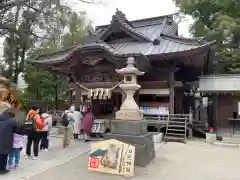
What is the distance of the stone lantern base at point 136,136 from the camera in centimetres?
635

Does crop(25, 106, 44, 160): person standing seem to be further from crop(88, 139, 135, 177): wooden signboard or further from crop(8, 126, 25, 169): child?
crop(88, 139, 135, 177): wooden signboard

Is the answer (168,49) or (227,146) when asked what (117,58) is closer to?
(168,49)

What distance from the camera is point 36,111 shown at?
269 inches

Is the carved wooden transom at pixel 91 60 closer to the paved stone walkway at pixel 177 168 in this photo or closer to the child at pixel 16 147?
the paved stone walkway at pixel 177 168

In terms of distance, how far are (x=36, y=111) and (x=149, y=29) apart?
38.9ft

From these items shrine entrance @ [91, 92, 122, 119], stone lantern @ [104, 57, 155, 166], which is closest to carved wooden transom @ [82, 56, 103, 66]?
shrine entrance @ [91, 92, 122, 119]

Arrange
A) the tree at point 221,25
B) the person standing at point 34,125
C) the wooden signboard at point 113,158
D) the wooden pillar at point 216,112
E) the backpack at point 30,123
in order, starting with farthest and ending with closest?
the tree at point 221,25
the wooden pillar at point 216,112
the person standing at point 34,125
the backpack at point 30,123
the wooden signboard at point 113,158

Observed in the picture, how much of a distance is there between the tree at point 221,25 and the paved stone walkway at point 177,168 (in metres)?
11.9

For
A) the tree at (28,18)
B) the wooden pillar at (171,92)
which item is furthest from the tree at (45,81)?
the wooden pillar at (171,92)

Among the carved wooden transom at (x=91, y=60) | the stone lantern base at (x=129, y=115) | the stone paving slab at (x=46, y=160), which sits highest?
the carved wooden transom at (x=91, y=60)

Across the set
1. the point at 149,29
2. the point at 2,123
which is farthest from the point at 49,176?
the point at 149,29

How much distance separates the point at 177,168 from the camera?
6.20m

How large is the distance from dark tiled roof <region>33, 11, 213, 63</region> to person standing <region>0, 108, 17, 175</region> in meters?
6.14

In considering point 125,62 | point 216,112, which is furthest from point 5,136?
point 216,112
